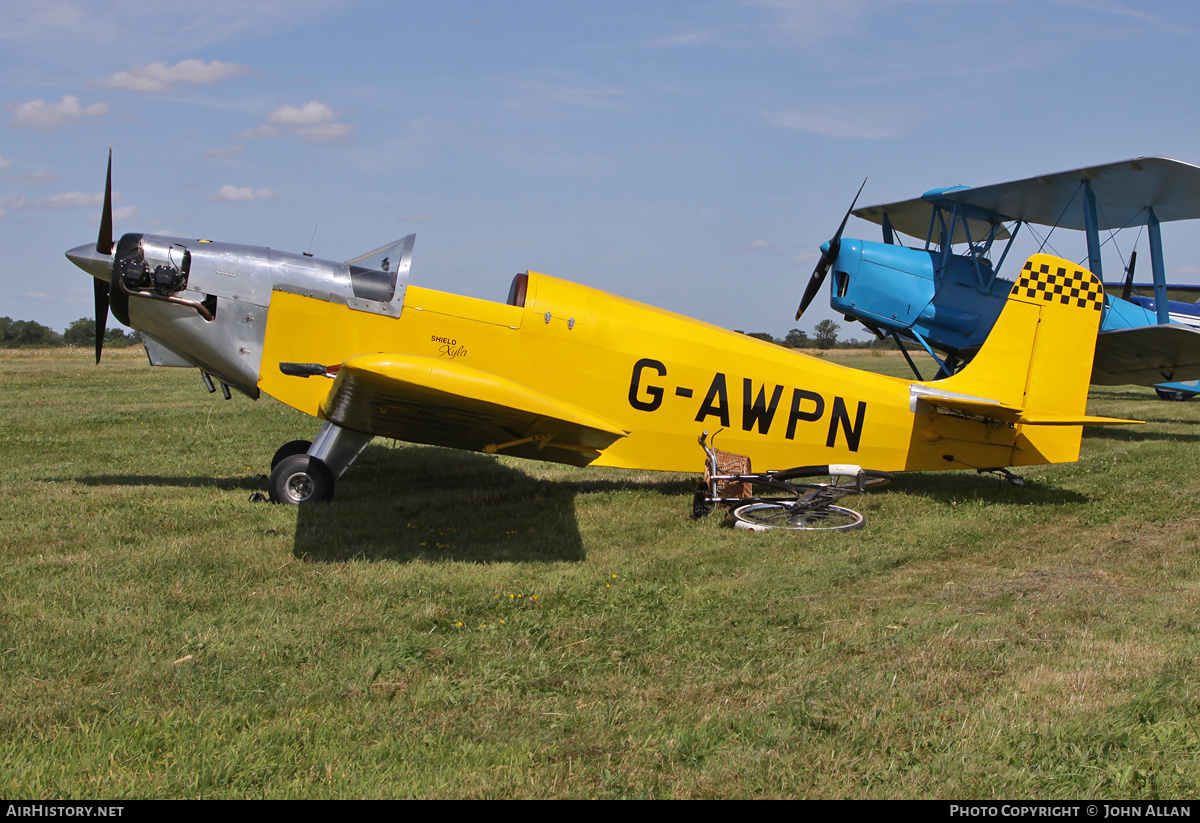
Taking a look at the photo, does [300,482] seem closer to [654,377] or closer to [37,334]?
[654,377]

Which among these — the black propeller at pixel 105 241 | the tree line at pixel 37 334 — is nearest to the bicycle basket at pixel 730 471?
the black propeller at pixel 105 241

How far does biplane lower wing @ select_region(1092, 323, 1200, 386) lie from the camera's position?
36.8ft

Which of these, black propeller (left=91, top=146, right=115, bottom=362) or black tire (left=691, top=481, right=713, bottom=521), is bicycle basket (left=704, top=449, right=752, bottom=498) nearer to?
black tire (left=691, top=481, right=713, bottom=521)

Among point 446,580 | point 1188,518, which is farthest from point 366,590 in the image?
point 1188,518

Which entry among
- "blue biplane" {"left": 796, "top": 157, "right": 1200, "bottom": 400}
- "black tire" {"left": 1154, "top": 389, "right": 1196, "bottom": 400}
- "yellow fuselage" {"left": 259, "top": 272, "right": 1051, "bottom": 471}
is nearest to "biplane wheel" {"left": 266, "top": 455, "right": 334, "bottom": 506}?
"yellow fuselage" {"left": 259, "top": 272, "right": 1051, "bottom": 471}

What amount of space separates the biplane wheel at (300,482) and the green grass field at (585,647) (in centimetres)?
32

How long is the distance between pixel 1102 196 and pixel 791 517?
9.02m

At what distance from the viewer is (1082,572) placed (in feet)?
18.8

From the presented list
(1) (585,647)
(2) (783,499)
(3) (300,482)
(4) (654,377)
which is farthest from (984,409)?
(3) (300,482)

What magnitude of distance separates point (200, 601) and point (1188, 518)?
7.81m

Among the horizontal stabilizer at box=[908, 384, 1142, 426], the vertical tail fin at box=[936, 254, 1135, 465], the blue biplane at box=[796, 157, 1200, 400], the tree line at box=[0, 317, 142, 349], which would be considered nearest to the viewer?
the horizontal stabilizer at box=[908, 384, 1142, 426]

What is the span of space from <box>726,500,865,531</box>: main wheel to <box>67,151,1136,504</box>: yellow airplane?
2.70 feet

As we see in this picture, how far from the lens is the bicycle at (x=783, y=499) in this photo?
7.15 m

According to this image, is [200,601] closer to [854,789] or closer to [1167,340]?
[854,789]
